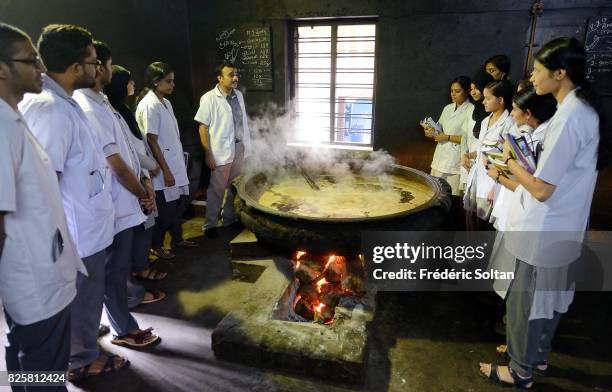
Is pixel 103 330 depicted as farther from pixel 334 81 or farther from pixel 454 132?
pixel 334 81

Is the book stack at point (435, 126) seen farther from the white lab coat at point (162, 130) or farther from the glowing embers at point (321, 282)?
the white lab coat at point (162, 130)

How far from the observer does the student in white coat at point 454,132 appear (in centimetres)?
445

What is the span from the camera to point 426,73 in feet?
16.7

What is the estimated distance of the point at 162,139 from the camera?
161 inches

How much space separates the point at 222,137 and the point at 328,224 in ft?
9.18

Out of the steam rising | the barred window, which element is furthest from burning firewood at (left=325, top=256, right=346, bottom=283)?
the barred window

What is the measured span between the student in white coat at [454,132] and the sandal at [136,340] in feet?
12.0

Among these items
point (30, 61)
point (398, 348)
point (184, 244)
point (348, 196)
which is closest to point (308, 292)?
point (398, 348)

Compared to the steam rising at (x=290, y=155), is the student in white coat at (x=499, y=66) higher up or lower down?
higher up

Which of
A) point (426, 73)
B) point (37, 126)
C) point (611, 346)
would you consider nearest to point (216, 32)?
point (426, 73)

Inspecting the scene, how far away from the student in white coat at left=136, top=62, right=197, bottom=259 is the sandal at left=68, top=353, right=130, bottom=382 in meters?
1.83

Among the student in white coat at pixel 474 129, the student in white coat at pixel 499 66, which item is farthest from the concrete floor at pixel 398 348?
the student in white coat at pixel 499 66

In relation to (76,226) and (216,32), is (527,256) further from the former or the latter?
(216,32)

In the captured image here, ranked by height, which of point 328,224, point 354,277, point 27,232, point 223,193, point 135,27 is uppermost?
point 135,27
